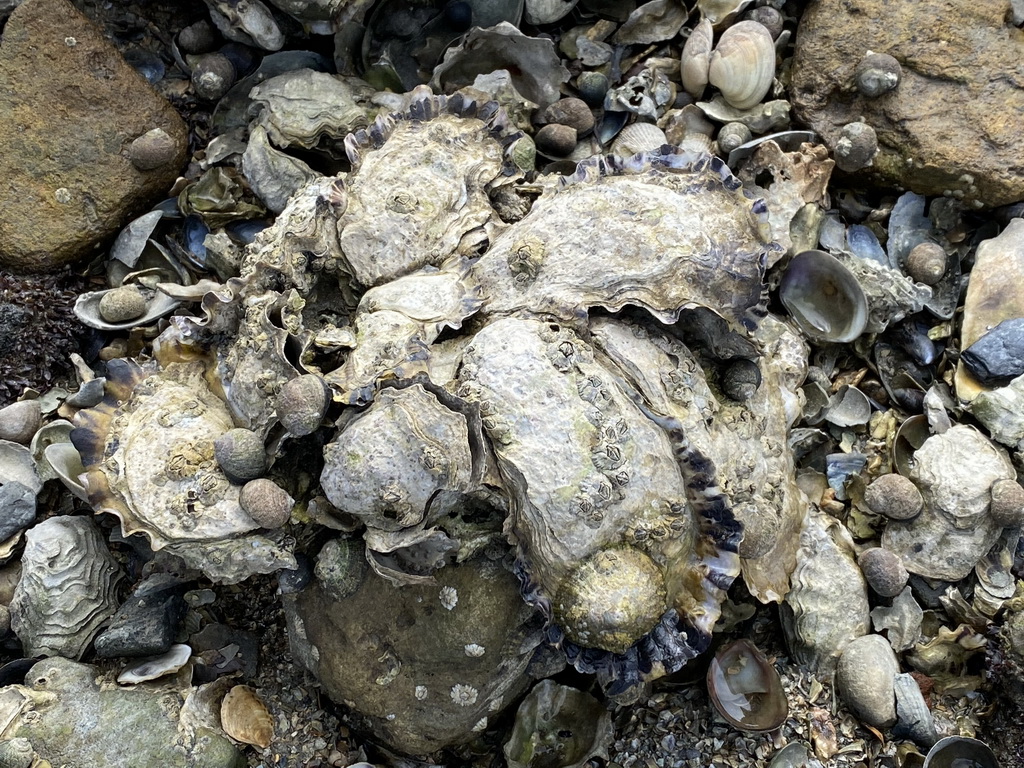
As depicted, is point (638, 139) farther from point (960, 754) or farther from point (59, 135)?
point (960, 754)

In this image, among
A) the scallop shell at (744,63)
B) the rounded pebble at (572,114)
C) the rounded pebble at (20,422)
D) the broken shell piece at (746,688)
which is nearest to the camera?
the broken shell piece at (746,688)

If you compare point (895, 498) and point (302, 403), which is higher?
point (302, 403)

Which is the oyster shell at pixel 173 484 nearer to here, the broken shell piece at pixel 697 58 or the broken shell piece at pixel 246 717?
the broken shell piece at pixel 246 717

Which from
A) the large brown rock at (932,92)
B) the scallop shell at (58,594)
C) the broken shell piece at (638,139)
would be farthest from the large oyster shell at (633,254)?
the scallop shell at (58,594)

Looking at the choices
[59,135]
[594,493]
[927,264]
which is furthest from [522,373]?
[59,135]

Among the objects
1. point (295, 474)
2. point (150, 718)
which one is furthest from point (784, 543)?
point (150, 718)

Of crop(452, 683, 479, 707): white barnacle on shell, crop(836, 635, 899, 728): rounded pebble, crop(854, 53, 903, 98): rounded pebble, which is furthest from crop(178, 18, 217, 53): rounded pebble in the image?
crop(836, 635, 899, 728): rounded pebble
